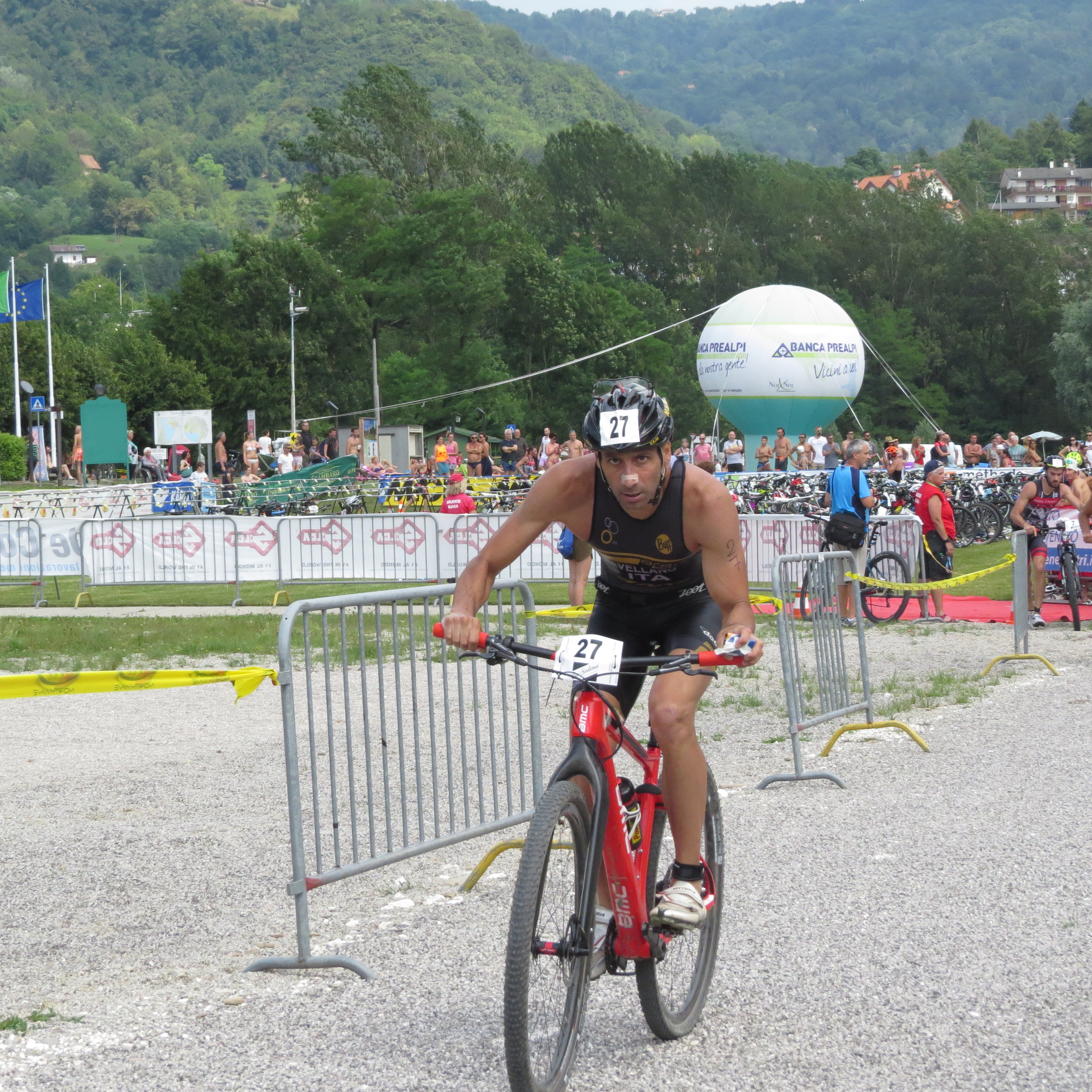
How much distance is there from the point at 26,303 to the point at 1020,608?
1754 inches

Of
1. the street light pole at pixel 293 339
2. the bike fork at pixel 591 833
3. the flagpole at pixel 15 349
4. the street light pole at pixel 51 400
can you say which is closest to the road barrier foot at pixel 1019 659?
the bike fork at pixel 591 833

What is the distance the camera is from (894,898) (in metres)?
5.71

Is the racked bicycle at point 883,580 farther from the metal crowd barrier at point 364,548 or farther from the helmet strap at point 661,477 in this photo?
the helmet strap at point 661,477

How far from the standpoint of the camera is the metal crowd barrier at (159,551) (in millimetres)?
19641

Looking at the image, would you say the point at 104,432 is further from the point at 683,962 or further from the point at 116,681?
the point at 683,962

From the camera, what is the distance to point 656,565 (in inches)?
171

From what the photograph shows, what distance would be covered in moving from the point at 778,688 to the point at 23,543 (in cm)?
1269

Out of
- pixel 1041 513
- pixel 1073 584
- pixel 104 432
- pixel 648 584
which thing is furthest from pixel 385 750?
pixel 104 432

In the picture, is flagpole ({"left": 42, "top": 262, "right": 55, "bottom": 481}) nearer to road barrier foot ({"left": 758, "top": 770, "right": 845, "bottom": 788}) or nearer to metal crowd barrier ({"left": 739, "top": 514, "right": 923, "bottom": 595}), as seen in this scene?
metal crowd barrier ({"left": 739, "top": 514, "right": 923, "bottom": 595})

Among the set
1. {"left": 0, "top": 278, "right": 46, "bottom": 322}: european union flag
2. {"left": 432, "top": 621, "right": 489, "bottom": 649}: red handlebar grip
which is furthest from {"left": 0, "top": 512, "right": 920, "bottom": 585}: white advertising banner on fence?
{"left": 0, "top": 278, "right": 46, "bottom": 322}: european union flag

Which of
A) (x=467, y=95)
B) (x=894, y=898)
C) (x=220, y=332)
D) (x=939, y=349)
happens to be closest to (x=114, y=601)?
(x=894, y=898)

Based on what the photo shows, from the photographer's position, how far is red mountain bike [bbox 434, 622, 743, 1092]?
358 cm

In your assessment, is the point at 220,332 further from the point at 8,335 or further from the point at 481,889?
the point at 481,889

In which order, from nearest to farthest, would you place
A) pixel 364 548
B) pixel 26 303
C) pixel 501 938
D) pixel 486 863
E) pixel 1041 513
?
1. pixel 501 938
2. pixel 486 863
3. pixel 1041 513
4. pixel 364 548
5. pixel 26 303
